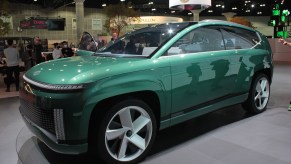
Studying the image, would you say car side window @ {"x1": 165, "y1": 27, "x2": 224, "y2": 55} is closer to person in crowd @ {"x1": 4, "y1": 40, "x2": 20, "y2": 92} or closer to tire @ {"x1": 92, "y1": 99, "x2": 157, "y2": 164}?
tire @ {"x1": 92, "y1": 99, "x2": 157, "y2": 164}

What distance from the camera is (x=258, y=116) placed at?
4.70 m

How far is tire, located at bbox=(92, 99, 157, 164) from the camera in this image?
111 inches

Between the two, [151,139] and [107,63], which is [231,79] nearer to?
[151,139]

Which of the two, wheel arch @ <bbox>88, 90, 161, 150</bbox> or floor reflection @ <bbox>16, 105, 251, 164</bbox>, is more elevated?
wheel arch @ <bbox>88, 90, 161, 150</bbox>

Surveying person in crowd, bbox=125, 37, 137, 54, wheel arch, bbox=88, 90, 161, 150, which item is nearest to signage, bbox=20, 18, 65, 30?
person in crowd, bbox=125, 37, 137, 54

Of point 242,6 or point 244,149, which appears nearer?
point 244,149

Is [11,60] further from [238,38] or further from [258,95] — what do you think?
[258,95]

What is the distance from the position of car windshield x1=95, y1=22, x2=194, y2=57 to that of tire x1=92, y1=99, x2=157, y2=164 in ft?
2.27

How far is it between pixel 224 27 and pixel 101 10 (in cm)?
3090

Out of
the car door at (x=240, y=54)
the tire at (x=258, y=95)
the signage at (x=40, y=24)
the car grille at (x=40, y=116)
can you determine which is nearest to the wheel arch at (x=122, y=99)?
the car grille at (x=40, y=116)

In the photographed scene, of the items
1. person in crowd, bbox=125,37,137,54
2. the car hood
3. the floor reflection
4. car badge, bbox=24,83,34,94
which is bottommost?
the floor reflection

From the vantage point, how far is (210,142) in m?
3.66

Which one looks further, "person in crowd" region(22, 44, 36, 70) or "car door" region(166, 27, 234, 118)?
"person in crowd" region(22, 44, 36, 70)

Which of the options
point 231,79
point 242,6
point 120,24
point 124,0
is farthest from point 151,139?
point 242,6
